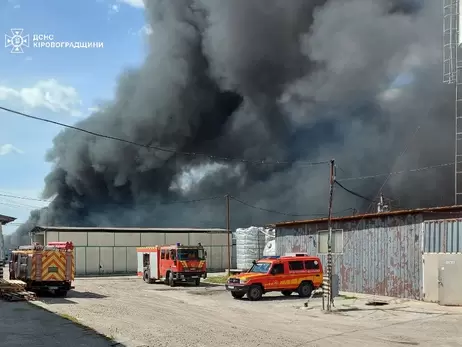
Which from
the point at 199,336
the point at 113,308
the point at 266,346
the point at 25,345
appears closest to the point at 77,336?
the point at 25,345

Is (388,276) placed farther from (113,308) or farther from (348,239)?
(113,308)

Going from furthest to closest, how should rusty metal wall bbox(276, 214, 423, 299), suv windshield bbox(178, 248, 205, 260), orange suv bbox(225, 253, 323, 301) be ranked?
suv windshield bbox(178, 248, 205, 260), orange suv bbox(225, 253, 323, 301), rusty metal wall bbox(276, 214, 423, 299)

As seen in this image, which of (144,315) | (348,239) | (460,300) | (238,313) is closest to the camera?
(144,315)

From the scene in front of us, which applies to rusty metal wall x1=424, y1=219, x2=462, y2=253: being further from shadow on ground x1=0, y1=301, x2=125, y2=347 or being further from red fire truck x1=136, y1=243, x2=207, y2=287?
red fire truck x1=136, y1=243, x2=207, y2=287

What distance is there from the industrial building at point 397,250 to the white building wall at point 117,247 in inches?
920

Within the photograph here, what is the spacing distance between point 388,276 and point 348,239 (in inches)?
126

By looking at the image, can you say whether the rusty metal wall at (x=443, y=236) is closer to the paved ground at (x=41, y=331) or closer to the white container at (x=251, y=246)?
the paved ground at (x=41, y=331)

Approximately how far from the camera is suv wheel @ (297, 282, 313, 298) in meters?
24.4

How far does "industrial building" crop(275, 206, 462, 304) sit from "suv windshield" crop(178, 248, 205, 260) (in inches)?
289

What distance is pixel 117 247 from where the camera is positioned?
48031mm

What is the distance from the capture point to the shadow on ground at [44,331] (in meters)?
11.9

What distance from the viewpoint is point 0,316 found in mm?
16453

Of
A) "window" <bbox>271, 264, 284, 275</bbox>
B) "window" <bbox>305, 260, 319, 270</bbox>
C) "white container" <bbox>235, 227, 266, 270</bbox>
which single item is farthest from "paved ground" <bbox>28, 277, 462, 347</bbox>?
"white container" <bbox>235, 227, 266, 270</bbox>

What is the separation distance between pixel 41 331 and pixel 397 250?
15.7m
